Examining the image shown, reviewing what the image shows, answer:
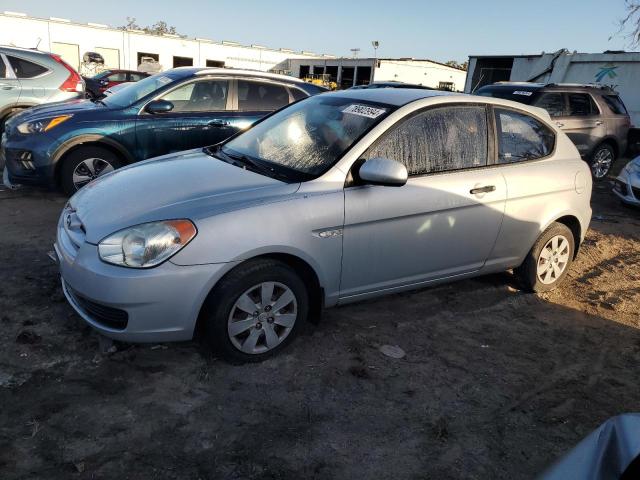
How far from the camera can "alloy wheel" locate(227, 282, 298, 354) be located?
297 cm

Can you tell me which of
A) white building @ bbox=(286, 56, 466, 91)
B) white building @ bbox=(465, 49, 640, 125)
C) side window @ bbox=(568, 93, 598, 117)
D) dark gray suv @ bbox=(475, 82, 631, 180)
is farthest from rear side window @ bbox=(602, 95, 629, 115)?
white building @ bbox=(286, 56, 466, 91)

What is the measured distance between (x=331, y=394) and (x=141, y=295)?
4.00 ft

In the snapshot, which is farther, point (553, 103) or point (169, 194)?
point (553, 103)

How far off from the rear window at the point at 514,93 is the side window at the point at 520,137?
448 cm

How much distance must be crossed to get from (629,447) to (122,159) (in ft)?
19.4

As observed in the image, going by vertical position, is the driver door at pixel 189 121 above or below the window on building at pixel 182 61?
below

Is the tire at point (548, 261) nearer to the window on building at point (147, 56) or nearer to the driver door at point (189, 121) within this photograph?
the driver door at point (189, 121)

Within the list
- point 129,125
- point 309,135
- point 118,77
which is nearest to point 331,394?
point 309,135

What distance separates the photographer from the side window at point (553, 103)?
28.4 feet

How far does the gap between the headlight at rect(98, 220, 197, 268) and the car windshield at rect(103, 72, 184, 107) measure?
379 cm

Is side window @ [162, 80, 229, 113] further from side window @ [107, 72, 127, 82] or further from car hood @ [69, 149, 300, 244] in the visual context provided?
side window @ [107, 72, 127, 82]

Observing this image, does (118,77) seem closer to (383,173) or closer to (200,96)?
(200,96)

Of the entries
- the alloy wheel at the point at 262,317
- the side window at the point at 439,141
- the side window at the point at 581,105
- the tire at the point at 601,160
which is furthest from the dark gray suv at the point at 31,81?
the tire at the point at 601,160

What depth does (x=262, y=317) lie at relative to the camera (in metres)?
3.05
